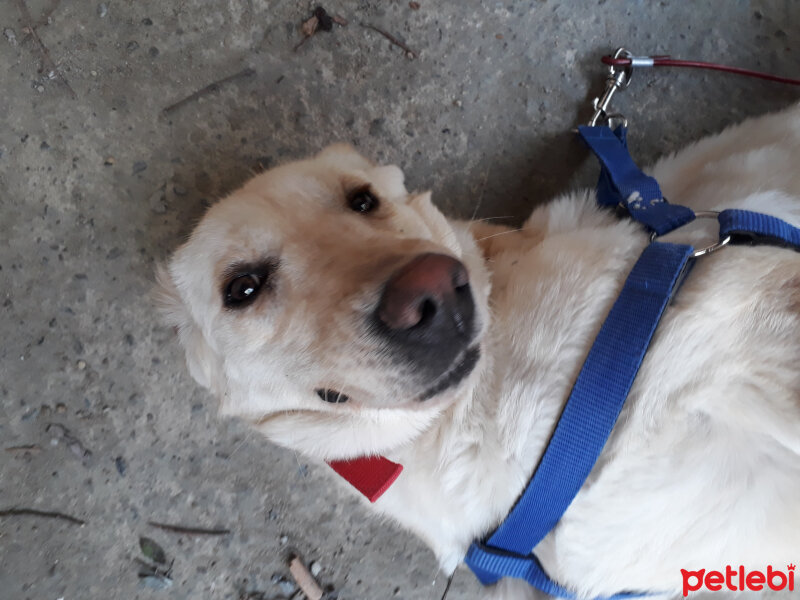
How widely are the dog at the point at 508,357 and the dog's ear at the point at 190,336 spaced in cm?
2

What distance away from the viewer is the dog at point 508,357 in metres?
1.42

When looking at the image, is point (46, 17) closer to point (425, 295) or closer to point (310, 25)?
point (310, 25)

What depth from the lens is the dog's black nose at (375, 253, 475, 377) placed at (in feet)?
4.10

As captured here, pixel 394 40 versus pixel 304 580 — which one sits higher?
pixel 394 40

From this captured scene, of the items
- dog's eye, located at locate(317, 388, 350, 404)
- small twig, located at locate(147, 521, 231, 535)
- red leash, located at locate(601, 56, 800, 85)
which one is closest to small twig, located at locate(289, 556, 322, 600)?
small twig, located at locate(147, 521, 231, 535)

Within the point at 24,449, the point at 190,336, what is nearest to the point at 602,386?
the point at 190,336

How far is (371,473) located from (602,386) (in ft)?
2.81

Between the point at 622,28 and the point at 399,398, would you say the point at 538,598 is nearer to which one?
the point at 399,398

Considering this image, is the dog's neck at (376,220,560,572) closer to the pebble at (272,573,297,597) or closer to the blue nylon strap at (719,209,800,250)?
the blue nylon strap at (719,209,800,250)

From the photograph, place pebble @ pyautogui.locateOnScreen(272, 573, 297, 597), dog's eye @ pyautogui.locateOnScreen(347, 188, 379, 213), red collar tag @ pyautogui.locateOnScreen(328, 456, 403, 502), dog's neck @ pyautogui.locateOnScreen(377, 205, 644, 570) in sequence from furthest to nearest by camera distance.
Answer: pebble @ pyautogui.locateOnScreen(272, 573, 297, 597) < dog's eye @ pyautogui.locateOnScreen(347, 188, 379, 213) < red collar tag @ pyautogui.locateOnScreen(328, 456, 403, 502) < dog's neck @ pyautogui.locateOnScreen(377, 205, 644, 570)

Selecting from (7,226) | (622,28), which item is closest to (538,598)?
(622,28)

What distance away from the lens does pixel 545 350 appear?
5.48 ft

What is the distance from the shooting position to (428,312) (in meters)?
1.28

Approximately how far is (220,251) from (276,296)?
32cm
